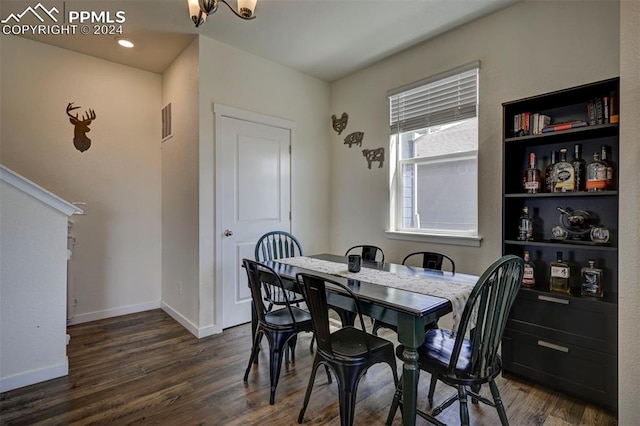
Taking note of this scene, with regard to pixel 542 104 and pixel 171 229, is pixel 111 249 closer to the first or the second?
pixel 171 229

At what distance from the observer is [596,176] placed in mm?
2066

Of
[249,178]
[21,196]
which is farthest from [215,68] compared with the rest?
[21,196]

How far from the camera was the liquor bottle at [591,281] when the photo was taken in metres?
2.06

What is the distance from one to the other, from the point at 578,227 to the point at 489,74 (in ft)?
4.67

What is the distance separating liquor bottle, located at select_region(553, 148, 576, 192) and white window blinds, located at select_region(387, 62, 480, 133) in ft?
2.71

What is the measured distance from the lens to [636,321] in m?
1.62

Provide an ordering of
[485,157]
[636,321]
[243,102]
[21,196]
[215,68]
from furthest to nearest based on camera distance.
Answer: [243,102] < [215,68] < [485,157] < [21,196] < [636,321]

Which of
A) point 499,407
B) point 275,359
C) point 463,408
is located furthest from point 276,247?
point 499,407

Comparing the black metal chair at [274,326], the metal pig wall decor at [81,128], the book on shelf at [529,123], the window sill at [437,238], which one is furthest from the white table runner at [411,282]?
the metal pig wall decor at [81,128]

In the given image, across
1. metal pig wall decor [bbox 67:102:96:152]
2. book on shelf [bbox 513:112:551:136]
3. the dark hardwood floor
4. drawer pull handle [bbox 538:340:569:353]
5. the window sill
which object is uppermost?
metal pig wall decor [bbox 67:102:96:152]

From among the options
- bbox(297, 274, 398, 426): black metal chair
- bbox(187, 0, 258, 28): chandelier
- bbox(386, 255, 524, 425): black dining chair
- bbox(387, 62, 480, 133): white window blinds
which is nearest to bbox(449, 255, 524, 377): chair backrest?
bbox(386, 255, 524, 425): black dining chair

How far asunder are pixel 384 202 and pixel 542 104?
1.68 m

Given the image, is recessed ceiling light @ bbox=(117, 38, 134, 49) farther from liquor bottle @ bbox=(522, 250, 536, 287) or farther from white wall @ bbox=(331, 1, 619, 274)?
liquor bottle @ bbox=(522, 250, 536, 287)

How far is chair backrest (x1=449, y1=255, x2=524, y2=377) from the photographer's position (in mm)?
1478
